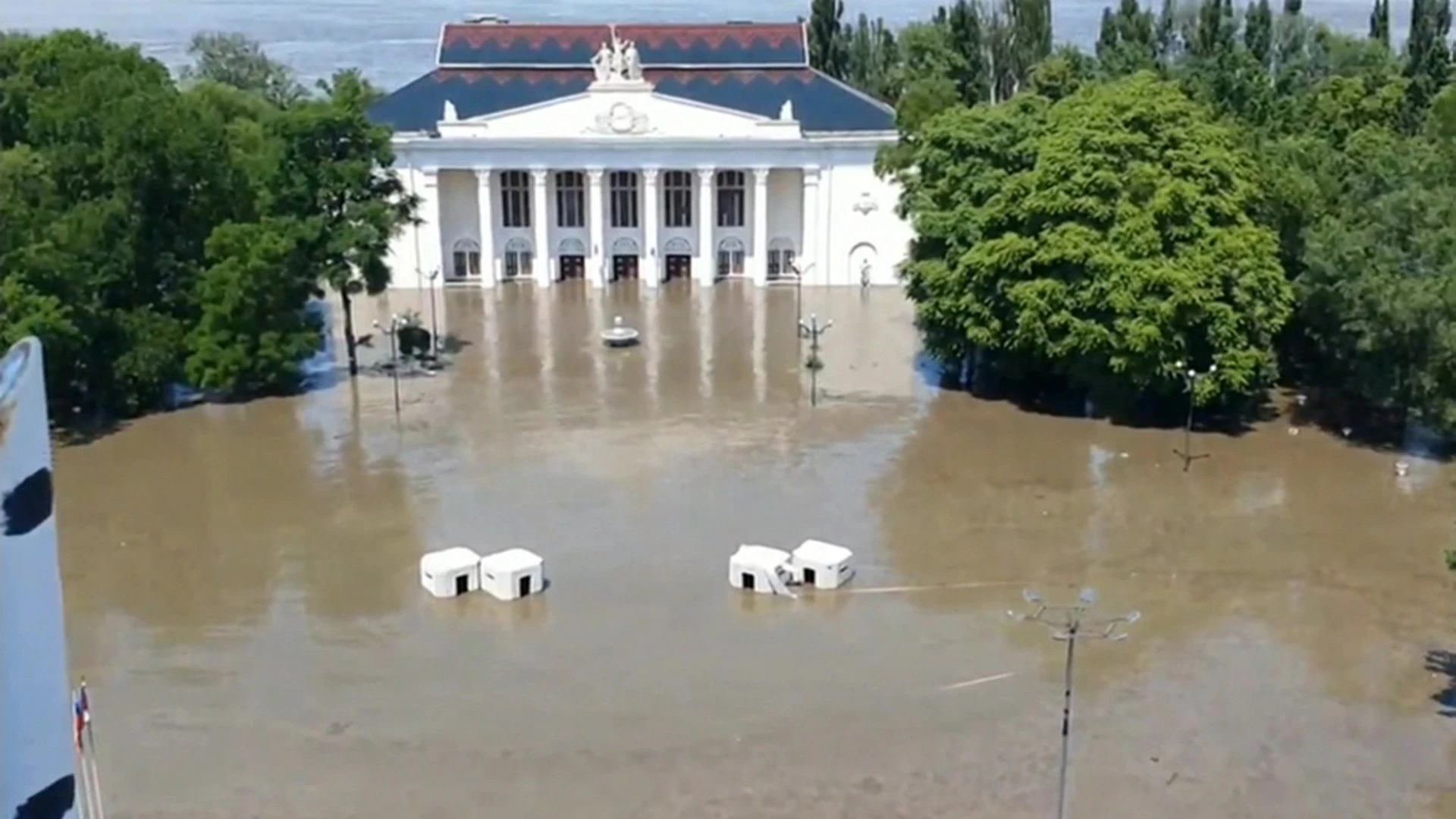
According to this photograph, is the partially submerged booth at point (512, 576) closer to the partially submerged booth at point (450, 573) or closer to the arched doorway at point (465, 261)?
the partially submerged booth at point (450, 573)

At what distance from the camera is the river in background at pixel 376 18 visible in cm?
11825

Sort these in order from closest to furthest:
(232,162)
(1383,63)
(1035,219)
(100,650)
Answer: (100,650) < (1035,219) < (232,162) < (1383,63)

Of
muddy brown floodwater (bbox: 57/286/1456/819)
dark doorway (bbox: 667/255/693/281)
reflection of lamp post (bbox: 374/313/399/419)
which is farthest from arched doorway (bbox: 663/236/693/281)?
muddy brown floodwater (bbox: 57/286/1456/819)

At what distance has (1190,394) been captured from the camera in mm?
35062

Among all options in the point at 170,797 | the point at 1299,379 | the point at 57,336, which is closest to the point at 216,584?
the point at 170,797

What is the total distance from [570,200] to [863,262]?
32.3 feet

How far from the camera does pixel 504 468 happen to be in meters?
33.3

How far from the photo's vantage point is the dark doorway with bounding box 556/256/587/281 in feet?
173

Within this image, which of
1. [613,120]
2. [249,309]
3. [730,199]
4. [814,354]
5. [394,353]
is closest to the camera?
[249,309]

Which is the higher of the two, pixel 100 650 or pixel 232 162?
pixel 232 162

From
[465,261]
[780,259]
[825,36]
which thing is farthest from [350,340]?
[825,36]

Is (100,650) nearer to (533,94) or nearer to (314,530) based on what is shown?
(314,530)

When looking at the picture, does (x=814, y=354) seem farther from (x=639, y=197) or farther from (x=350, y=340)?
(x=639, y=197)

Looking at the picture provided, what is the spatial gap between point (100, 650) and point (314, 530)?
5.77 m
